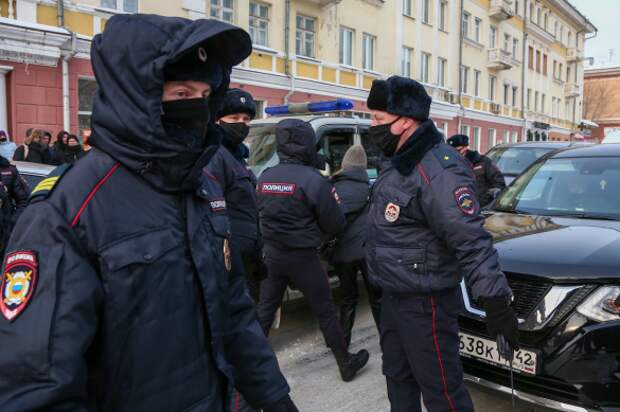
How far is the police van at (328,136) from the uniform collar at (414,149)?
2.87 metres

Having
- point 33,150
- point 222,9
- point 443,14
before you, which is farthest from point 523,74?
point 33,150

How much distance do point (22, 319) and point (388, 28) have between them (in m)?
21.9

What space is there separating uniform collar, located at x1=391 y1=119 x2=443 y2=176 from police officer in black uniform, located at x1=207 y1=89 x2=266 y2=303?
3.34 ft

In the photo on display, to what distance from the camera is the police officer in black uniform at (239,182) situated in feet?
10.5

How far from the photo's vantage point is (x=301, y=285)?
Answer: 3.89 meters

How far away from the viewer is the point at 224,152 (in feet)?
10.6

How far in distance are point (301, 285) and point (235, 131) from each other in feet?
4.04

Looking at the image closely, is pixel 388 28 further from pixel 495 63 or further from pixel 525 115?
pixel 525 115

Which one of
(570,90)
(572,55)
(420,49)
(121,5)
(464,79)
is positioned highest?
(572,55)

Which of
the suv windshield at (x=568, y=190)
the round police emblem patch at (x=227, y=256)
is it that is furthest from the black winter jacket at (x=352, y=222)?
the round police emblem patch at (x=227, y=256)

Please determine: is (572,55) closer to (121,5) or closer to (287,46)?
(287,46)

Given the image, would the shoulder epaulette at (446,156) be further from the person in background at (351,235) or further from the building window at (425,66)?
the building window at (425,66)

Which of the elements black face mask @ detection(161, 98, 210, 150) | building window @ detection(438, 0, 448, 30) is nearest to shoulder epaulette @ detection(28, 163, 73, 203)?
black face mask @ detection(161, 98, 210, 150)

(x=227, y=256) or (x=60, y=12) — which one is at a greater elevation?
(x=60, y=12)
